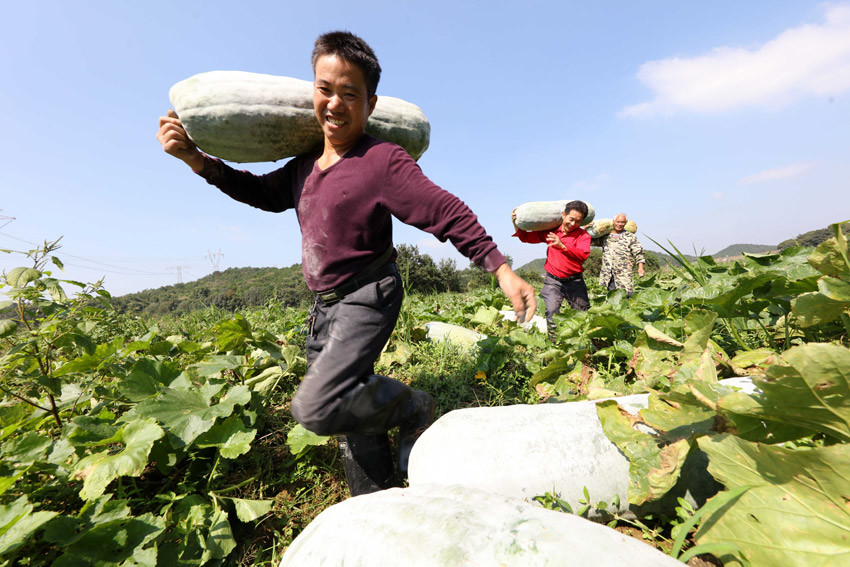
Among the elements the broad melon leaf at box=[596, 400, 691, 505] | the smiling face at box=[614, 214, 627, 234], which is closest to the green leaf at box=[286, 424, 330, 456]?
the broad melon leaf at box=[596, 400, 691, 505]

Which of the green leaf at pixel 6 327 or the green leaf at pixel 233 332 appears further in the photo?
the green leaf at pixel 233 332

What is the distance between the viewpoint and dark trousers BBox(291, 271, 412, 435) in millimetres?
1633

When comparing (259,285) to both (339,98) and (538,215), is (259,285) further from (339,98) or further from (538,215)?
(339,98)

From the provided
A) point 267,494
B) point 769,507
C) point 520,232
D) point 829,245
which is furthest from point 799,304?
point 520,232

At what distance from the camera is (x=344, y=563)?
37.1 inches

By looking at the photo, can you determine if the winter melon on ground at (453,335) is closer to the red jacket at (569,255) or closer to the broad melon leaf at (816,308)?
the red jacket at (569,255)

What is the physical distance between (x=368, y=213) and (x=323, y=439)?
1102 mm

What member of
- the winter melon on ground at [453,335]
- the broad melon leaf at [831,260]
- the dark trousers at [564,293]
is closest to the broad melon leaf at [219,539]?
the winter melon on ground at [453,335]

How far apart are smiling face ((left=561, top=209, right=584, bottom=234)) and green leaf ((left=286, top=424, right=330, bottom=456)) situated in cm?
400

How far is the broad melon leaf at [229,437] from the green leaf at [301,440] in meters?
0.25

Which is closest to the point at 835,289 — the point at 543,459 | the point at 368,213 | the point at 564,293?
the point at 543,459

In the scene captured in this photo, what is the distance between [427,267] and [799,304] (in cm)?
2529

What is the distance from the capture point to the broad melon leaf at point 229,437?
1.61m

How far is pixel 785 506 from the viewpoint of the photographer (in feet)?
2.75
